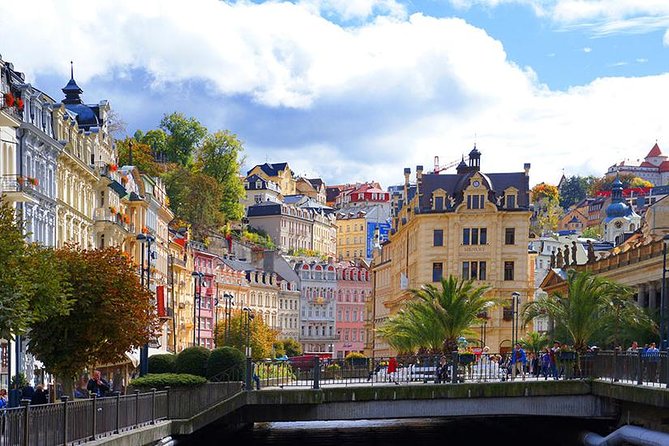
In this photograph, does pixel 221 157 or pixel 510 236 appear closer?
pixel 510 236

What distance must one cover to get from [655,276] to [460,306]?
20.3 m

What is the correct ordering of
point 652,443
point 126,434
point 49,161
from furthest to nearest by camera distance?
1. point 49,161
2. point 652,443
3. point 126,434

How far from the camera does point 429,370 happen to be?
158 feet

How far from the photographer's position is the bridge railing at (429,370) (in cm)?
4450

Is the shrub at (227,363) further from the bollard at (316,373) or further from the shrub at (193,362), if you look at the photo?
the bollard at (316,373)

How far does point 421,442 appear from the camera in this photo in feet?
174

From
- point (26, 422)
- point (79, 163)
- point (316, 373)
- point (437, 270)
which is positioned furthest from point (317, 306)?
point (26, 422)

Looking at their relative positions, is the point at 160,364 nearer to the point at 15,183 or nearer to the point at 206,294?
the point at 15,183

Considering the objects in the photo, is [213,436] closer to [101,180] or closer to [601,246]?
[101,180]

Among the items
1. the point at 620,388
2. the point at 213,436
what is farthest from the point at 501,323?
the point at 620,388

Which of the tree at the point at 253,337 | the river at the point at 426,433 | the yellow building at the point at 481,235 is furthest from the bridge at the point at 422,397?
the yellow building at the point at 481,235

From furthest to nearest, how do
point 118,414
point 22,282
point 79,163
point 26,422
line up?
point 79,163
point 22,282
point 118,414
point 26,422

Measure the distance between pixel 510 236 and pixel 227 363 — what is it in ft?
186

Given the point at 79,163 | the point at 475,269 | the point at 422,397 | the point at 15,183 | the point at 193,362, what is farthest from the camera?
the point at 475,269
